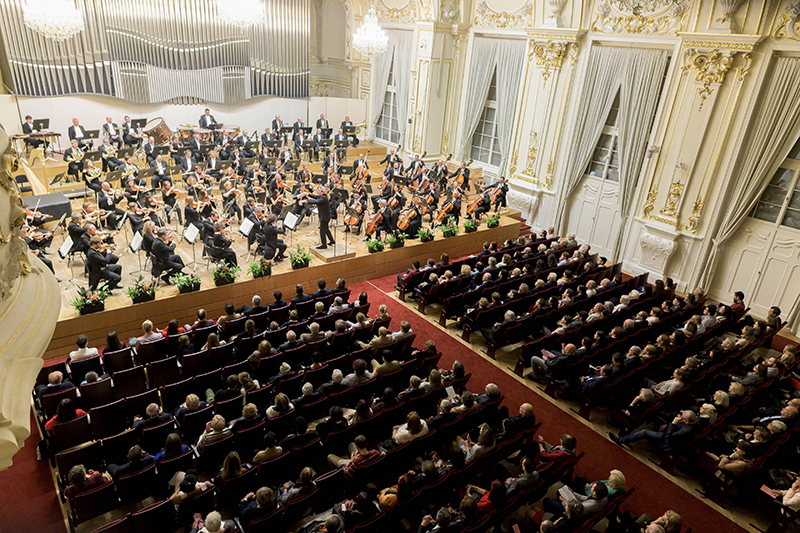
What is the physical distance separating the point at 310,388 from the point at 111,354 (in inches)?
103

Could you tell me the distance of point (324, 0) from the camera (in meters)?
19.1

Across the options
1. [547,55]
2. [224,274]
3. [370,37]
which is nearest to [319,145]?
[370,37]

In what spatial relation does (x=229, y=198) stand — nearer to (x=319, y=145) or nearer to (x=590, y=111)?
(x=319, y=145)

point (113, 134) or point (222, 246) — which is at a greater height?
point (113, 134)

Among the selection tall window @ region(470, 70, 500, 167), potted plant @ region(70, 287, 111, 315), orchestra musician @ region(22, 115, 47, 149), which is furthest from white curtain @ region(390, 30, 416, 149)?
potted plant @ region(70, 287, 111, 315)

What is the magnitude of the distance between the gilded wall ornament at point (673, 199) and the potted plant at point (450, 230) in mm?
4564

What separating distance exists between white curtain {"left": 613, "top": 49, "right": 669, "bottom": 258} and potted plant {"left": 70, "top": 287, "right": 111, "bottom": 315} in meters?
10.7

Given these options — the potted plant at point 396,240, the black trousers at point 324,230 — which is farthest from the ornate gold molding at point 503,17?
the black trousers at point 324,230

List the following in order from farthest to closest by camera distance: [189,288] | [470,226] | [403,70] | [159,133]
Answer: [403,70]
[159,133]
[470,226]
[189,288]

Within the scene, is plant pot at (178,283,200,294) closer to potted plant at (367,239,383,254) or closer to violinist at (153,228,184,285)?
violinist at (153,228,184,285)

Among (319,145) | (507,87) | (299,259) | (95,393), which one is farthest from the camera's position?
(319,145)

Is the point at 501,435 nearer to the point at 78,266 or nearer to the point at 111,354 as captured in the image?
the point at 111,354

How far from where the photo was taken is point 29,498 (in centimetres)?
520

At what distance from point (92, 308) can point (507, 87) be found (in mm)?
11744
